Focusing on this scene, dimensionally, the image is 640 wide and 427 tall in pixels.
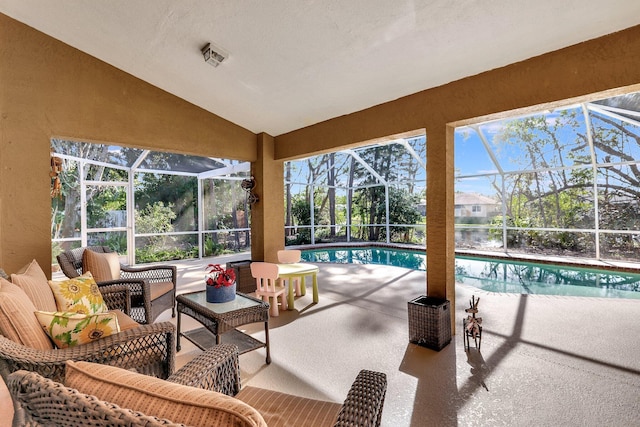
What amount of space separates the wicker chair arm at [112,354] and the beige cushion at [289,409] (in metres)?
0.68

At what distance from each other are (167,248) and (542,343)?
28.2 feet

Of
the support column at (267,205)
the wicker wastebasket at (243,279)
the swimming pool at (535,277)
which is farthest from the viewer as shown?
the swimming pool at (535,277)

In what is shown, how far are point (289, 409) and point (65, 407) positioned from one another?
1004mm

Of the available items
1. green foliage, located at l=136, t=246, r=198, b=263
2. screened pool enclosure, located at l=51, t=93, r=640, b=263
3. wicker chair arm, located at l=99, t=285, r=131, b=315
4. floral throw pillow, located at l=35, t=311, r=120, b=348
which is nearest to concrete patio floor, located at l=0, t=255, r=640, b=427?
wicker chair arm, located at l=99, t=285, r=131, b=315

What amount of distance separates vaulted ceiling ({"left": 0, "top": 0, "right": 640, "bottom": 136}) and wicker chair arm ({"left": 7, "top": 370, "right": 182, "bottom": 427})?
2.81 metres

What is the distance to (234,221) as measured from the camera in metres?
10.1

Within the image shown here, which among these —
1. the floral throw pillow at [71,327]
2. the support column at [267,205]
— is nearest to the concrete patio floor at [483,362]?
the floral throw pillow at [71,327]

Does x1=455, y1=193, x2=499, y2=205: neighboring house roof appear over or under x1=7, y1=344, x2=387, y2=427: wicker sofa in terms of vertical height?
over

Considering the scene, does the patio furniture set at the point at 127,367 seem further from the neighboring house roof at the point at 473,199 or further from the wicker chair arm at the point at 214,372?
the neighboring house roof at the point at 473,199

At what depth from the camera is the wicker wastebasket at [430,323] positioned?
310 cm

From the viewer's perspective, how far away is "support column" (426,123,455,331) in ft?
11.0

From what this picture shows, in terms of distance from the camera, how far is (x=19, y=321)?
1.65 metres

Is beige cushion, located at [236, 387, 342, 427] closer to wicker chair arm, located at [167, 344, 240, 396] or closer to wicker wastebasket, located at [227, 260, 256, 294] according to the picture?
wicker chair arm, located at [167, 344, 240, 396]

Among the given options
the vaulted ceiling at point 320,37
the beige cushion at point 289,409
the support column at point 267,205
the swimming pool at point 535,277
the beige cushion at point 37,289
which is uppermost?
the vaulted ceiling at point 320,37
